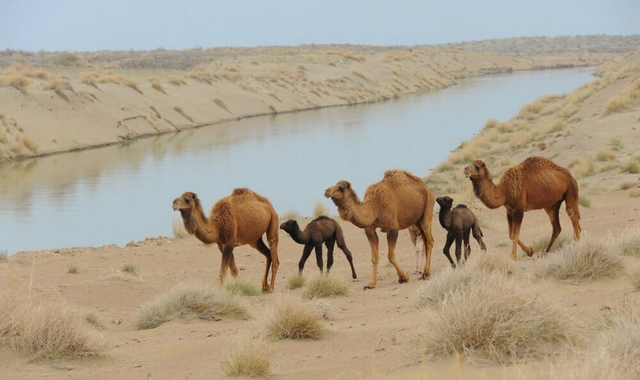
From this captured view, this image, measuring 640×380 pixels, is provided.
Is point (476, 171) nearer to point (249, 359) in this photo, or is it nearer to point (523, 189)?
point (523, 189)

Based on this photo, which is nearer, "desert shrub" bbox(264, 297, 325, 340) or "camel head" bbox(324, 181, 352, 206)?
"desert shrub" bbox(264, 297, 325, 340)

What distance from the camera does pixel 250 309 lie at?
35.7 feet

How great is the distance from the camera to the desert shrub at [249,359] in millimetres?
7094

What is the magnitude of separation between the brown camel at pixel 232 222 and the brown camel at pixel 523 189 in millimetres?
3053

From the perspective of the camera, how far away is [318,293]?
39.1 feet

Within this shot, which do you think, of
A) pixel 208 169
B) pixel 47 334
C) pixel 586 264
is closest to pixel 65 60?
pixel 208 169

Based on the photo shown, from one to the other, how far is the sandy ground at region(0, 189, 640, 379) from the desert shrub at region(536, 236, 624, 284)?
5.8 inches

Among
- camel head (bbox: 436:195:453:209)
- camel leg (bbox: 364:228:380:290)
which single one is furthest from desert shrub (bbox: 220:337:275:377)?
camel head (bbox: 436:195:453:209)

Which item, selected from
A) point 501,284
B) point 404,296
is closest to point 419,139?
point 404,296

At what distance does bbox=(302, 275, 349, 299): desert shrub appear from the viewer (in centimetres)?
1187

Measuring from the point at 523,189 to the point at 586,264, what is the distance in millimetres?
3085

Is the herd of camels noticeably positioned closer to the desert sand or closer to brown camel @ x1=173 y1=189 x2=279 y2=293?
brown camel @ x1=173 y1=189 x2=279 y2=293

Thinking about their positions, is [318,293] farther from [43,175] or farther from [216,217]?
[43,175]

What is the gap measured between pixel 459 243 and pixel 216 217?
12.2 ft
